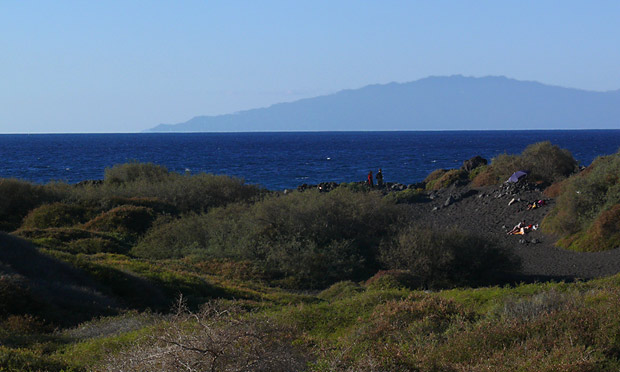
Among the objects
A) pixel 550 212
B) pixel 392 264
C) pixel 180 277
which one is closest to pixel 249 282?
pixel 180 277

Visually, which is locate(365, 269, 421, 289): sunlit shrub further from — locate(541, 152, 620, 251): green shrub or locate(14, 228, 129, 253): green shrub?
locate(14, 228, 129, 253): green shrub

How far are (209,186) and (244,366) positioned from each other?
74.0 feet

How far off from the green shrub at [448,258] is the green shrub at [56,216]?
13.1 m

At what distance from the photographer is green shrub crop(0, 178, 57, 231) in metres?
24.7

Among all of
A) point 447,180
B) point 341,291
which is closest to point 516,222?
point 447,180

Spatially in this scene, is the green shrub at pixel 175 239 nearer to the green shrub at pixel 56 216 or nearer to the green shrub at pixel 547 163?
the green shrub at pixel 56 216

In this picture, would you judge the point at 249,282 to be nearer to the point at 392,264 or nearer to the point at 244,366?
the point at 392,264

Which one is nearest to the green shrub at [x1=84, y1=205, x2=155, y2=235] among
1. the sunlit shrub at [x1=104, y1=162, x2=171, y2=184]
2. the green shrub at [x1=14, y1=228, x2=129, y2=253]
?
the green shrub at [x1=14, y1=228, x2=129, y2=253]

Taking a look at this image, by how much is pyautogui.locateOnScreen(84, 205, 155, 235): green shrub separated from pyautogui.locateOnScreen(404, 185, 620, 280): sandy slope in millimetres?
10818

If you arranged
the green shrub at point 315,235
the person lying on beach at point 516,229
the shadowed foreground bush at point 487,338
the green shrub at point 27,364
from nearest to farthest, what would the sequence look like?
the shadowed foreground bush at point 487,338, the green shrub at point 27,364, the green shrub at point 315,235, the person lying on beach at point 516,229

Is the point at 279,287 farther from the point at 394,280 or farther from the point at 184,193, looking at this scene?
the point at 184,193

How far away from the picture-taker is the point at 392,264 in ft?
54.8

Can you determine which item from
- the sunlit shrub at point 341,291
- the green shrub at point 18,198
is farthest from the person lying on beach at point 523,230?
the green shrub at point 18,198

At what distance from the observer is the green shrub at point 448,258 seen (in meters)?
15.9
